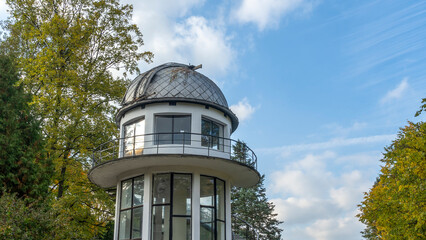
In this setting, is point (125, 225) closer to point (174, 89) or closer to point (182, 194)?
point (182, 194)

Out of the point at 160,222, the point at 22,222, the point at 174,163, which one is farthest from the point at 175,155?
the point at 22,222

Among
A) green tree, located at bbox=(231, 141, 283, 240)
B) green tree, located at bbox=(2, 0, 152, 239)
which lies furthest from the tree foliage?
green tree, located at bbox=(2, 0, 152, 239)

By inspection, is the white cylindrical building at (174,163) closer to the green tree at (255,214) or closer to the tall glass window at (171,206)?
the tall glass window at (171,206)

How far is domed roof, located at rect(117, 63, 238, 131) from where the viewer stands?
18172 mm

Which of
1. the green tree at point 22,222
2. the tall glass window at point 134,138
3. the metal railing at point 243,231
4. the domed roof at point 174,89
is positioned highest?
the domed roof at point 174,89

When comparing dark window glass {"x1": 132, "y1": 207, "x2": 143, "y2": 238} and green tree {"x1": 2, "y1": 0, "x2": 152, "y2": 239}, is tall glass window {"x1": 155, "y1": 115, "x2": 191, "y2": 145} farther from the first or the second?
green tree {"x1": 2, "y1": 0, "x2": 152, "y2": 239}

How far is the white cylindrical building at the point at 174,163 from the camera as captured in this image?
16.8 m

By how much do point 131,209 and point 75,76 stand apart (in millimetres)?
8777

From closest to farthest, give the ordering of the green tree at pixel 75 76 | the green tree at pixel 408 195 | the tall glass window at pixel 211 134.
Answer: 1. the green tree at pixel 408 195
2. the tall glass window at pixel 211 134
3. the green tree at pixel 75 76

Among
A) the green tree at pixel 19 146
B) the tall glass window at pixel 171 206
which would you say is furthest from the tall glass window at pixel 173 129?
the green tree at pixel 19 146

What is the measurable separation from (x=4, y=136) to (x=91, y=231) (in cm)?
812

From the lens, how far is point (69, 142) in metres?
22.4

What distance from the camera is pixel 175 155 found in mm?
15984

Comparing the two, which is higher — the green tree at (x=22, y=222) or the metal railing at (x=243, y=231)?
the metal railing at (x=243, y=231)
